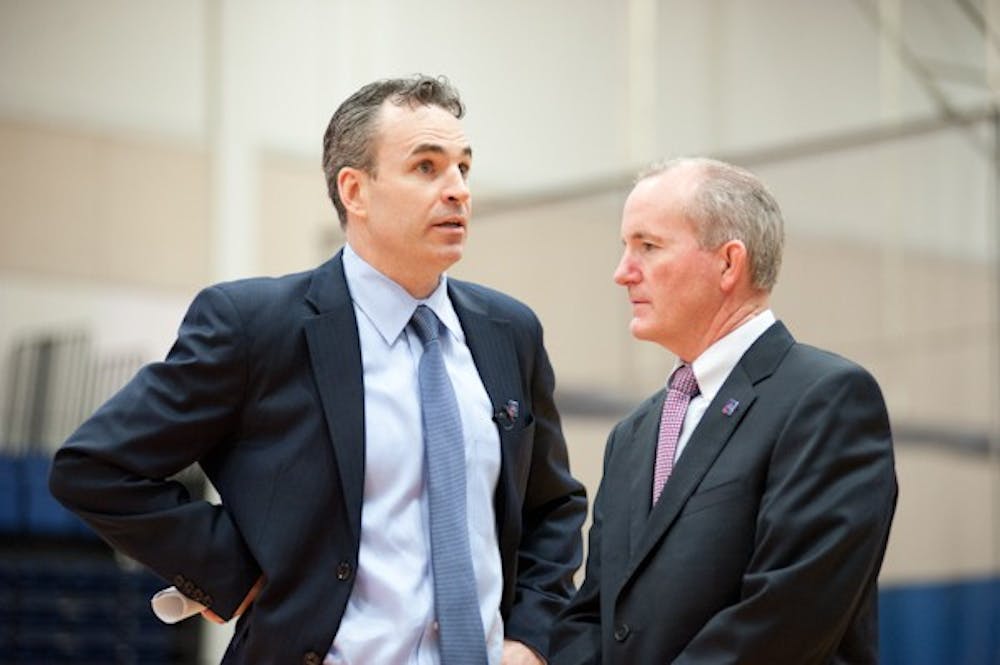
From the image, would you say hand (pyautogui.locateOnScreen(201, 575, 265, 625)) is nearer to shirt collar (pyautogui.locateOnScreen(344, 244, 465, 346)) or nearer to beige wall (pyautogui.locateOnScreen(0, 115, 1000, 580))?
shirt collar (pyautogui.locateOnScreen(344, 244, 465, 346))

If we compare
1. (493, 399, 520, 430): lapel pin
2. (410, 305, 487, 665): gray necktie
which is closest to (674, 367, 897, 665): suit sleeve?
(410, 305, 487, 665): gray necktie

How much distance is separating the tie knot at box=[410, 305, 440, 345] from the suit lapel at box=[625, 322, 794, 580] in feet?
1.56

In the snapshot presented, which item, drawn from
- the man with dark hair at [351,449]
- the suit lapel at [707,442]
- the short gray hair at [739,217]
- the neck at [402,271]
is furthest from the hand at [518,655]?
the short gray hair at [739,217]

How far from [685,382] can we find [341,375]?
62 cm

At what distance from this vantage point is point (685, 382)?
9.56 ft

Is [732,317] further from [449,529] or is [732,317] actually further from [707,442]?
[449,529]

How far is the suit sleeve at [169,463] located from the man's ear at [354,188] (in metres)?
0.31

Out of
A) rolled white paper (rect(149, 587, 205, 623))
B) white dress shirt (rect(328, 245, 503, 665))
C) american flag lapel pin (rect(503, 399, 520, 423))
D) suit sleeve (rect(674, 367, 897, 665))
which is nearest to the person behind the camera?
suit sleeve (rect(674, 367, 897, 665))

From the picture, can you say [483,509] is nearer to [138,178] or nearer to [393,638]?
[393,638]

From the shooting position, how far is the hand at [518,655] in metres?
2.89

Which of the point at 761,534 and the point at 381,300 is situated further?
the point at 381,300

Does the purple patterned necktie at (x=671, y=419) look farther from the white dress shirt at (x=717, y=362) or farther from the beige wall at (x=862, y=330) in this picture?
the beige wall at (x=862, y=330)

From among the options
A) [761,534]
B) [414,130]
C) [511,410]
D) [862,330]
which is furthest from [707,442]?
[862,330]

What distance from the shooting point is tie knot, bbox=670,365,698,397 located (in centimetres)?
291
